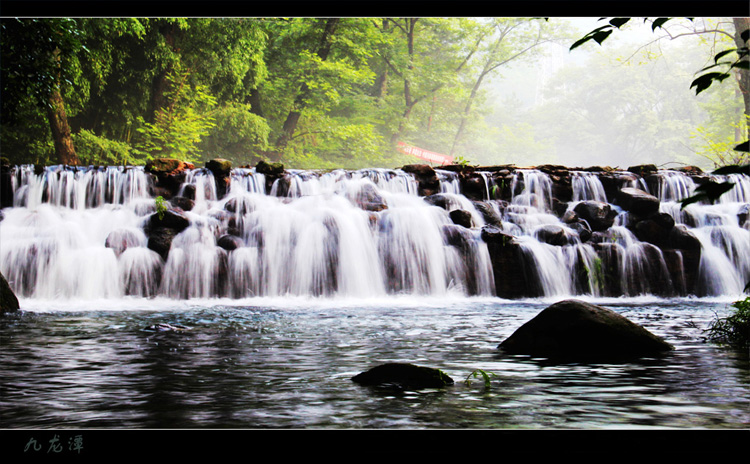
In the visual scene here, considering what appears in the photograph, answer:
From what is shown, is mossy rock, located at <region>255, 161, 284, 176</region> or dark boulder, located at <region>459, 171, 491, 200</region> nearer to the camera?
mossy rock, located at <region>255, 161, 284, 176</region>

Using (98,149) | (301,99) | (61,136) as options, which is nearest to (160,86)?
(98,149)

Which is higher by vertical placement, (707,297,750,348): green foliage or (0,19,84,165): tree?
(0,19,84,165): tree

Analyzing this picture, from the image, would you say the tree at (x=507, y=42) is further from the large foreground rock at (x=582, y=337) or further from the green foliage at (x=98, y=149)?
the large foreground rock at (x=582, y=337)

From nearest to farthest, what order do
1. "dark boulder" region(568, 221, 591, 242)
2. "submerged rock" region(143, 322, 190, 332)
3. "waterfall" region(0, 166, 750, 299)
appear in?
"submerged rock" region(143, 322, 190, 332)
"waterfall" region(0, 166, 750, 299)
"dark boulder" region(568, 221, 591, 242)

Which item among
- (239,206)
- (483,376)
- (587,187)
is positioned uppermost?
(587,187)

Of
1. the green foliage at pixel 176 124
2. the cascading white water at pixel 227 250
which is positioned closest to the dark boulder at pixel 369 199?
the cascading white water at pixel 227 250

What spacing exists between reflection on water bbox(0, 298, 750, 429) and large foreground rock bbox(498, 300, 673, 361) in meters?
0.24

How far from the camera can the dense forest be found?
14984 millimetres

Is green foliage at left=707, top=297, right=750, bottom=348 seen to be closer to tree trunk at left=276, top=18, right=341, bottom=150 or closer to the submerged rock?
the submerged rock

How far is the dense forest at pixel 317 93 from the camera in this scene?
14984 millimetres

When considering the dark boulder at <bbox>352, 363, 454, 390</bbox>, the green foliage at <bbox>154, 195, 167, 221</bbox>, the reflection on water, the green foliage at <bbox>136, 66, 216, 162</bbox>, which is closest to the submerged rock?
the reflection on water

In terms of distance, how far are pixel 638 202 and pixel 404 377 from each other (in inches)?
378

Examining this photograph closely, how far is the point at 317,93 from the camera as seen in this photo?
945 inches

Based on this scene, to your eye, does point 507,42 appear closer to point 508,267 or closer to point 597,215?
point 597,215
